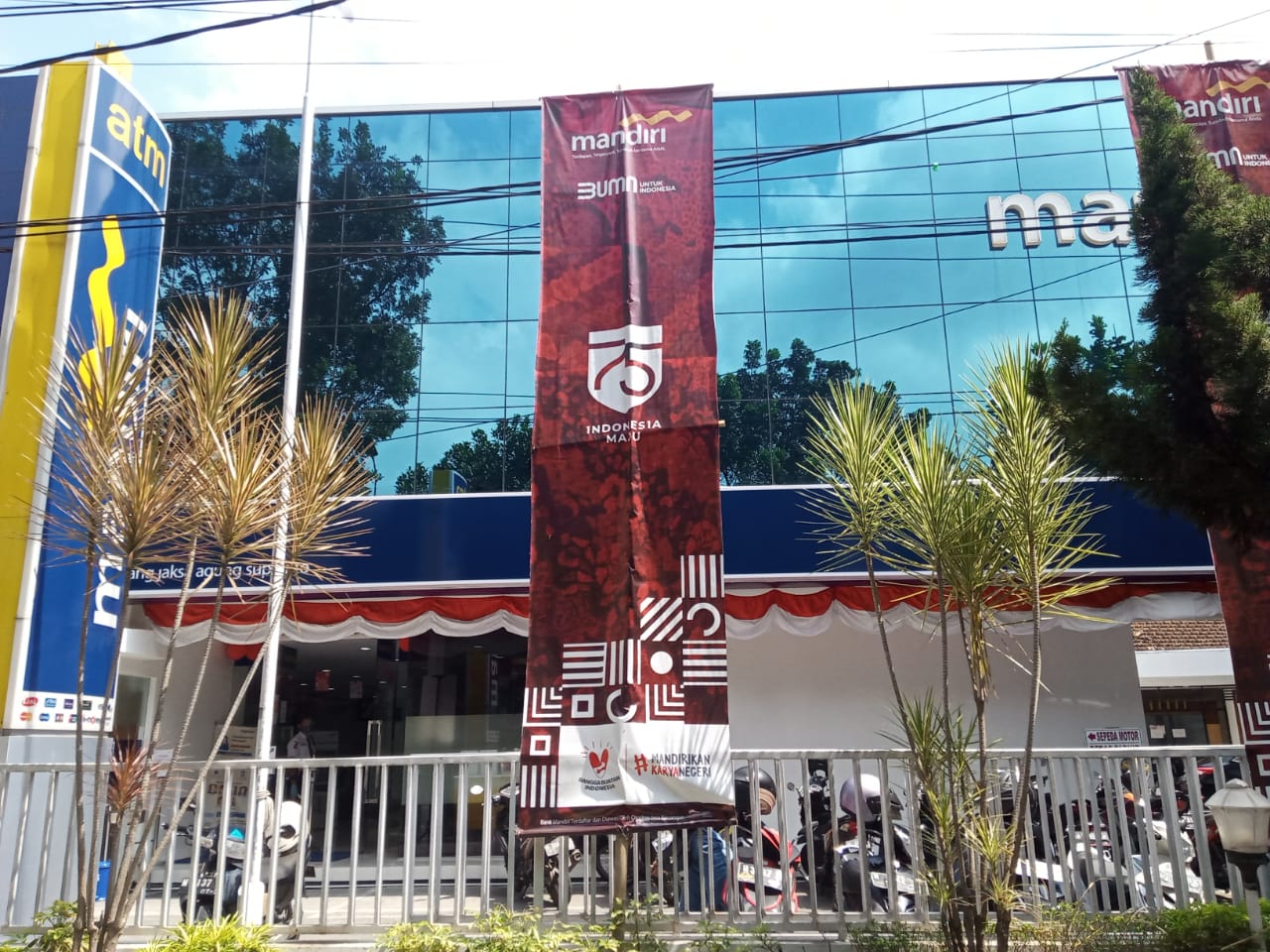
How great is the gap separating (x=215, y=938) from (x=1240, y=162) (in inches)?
354

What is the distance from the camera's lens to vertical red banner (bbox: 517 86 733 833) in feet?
19.6

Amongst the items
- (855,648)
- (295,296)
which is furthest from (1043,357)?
(295,296)

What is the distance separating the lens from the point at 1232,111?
317 inches

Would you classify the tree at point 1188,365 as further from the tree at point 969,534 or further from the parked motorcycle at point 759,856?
the parked motorcycle at point 759,856

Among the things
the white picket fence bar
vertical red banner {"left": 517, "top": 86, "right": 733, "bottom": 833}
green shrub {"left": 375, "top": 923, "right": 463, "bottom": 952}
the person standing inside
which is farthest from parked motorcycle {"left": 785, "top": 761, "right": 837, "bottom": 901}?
the person standing inside

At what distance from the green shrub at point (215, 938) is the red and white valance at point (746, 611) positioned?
547 centimetres

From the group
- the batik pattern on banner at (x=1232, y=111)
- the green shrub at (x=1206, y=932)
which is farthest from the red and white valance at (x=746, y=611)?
the green shrub at (x=1206, y=932)

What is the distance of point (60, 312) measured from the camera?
8188 mm

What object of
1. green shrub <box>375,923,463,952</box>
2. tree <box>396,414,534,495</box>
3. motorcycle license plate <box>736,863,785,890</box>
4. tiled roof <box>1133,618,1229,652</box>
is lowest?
green shrub <box>375,923,463,952</box>

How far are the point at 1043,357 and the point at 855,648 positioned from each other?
286 inches

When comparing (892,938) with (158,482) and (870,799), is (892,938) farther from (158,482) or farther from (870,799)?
(158,482)

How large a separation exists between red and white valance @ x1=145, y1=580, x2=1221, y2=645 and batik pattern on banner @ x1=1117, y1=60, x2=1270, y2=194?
16.3 feet

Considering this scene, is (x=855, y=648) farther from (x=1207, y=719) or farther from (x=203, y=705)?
(x=1207, y=719)

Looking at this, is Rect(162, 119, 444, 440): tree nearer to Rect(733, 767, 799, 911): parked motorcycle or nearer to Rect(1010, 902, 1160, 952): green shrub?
Rect(733, 767, 799, 911): parked motorcycle
